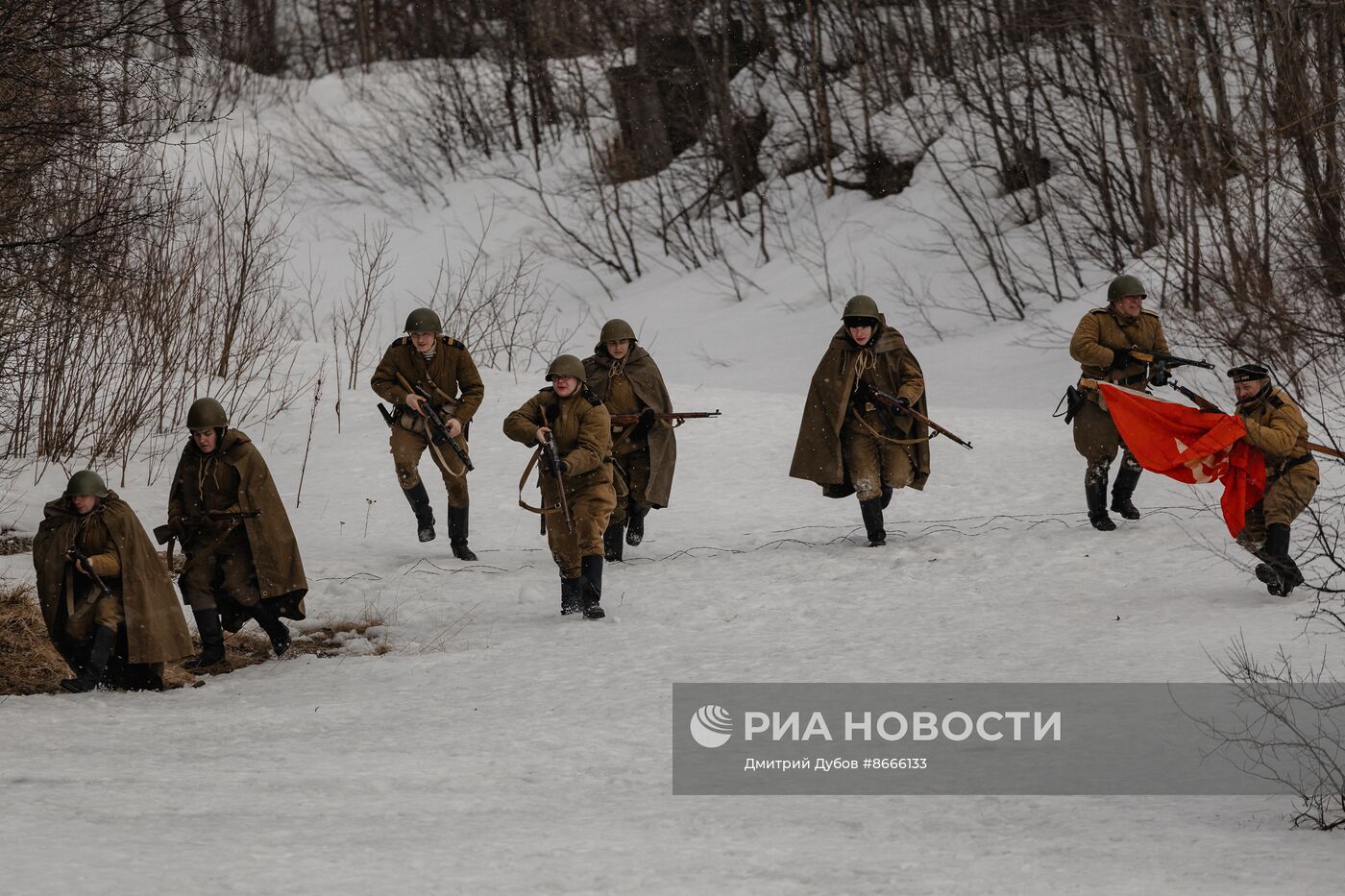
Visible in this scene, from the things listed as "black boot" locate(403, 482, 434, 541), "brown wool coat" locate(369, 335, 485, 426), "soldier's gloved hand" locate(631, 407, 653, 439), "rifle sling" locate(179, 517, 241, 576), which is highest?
"brown wool coat" locate(369, 335, 485, 426)

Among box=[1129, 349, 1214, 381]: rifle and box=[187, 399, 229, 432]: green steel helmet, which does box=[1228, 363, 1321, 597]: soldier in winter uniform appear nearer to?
box=[1129, 349, 1214, 381]: rifle

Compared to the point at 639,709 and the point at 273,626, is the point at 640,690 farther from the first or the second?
the point at 273,626

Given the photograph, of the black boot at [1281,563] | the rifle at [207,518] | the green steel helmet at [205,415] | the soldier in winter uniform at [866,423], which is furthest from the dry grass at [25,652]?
the black boot at [1281,563]

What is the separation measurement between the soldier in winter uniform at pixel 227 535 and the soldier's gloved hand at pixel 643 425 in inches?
113

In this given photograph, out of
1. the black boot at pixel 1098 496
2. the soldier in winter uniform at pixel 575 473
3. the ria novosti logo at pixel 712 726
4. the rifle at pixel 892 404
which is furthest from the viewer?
the black boot at pixel 1098 496

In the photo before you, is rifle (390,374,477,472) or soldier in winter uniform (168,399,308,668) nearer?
soldier in winter uniform (168,399,308,668)

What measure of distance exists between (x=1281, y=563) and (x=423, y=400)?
5.79 metres

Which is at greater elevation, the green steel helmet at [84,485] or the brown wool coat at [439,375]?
the brown wool coat at [439,375]

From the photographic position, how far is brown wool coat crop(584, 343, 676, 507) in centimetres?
1098

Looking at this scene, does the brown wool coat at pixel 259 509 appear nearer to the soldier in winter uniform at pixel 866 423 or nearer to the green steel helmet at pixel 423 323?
the green steel helmet at pixel 423 323

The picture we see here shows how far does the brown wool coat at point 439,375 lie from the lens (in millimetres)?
11016

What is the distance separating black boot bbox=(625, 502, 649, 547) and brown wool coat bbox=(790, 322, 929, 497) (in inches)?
47.8

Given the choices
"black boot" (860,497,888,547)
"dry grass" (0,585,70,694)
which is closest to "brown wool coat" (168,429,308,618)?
"dry grass" (0,585,70,694)

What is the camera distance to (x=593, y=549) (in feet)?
30.5
